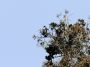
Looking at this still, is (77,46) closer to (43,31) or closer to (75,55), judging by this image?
(75,55)

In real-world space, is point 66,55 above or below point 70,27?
below

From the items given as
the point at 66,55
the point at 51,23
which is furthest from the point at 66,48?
the point at 51,23

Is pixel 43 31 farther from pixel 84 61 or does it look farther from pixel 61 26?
pixel 84 61

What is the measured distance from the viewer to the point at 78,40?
5438cm

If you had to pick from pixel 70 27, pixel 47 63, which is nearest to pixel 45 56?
pixel 47 63

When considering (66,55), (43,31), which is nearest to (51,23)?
(43,31)

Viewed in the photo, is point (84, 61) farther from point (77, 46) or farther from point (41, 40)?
point (41, 40)

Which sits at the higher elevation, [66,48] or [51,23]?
[51,23]

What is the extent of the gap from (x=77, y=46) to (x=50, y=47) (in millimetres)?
3024

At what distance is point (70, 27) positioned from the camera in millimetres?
55156

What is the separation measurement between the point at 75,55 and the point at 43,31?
5.33 metres

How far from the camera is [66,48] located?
53594 mm

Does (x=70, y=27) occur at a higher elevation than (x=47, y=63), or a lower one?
higher

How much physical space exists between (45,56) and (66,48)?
8.32ft
